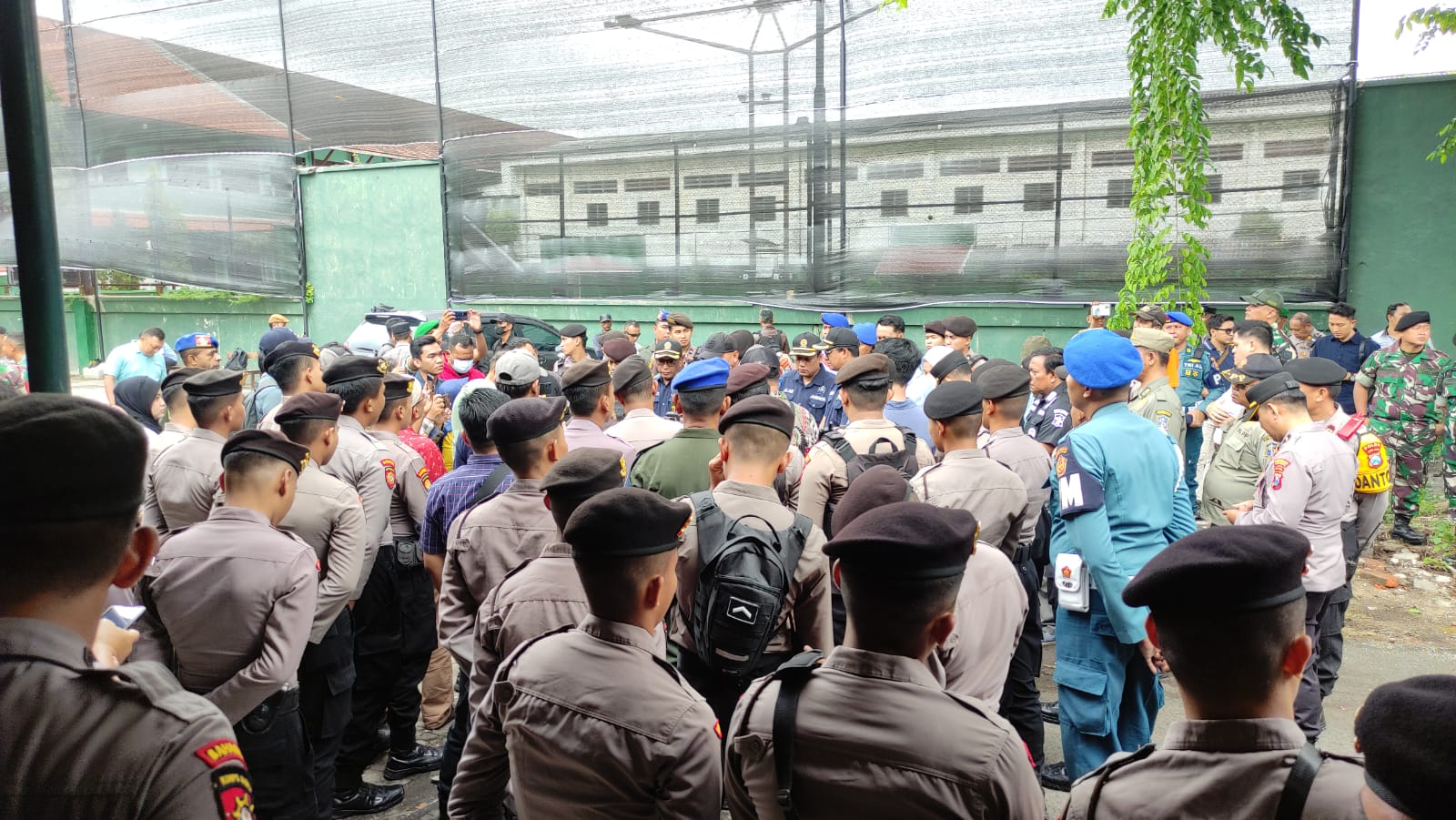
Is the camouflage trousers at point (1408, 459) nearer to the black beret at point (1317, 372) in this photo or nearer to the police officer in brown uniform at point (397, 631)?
the black beret at point (1317, 372)

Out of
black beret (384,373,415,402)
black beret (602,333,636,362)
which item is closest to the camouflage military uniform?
black beret (602,333,636,362)

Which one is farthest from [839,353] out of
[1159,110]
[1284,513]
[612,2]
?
[612,2]

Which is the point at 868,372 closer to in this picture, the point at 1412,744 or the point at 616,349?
the point at 1412,744

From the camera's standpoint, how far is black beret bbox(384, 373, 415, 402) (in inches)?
194

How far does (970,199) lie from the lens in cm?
1180

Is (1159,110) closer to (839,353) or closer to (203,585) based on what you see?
(839,353)

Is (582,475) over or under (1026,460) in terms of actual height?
over

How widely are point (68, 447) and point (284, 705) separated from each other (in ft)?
6.75

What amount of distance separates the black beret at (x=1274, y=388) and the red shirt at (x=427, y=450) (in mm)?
4154

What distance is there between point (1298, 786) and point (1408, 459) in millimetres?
8913

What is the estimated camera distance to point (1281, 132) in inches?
408

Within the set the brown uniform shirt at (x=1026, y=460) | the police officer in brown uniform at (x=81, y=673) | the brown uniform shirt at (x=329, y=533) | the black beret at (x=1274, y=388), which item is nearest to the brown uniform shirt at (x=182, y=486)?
the brown uniform shirt at (x=329, y=533)

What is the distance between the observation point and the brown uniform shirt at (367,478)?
439cm

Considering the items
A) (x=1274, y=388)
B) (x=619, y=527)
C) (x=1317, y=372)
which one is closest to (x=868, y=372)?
(x=1274, y=388)
